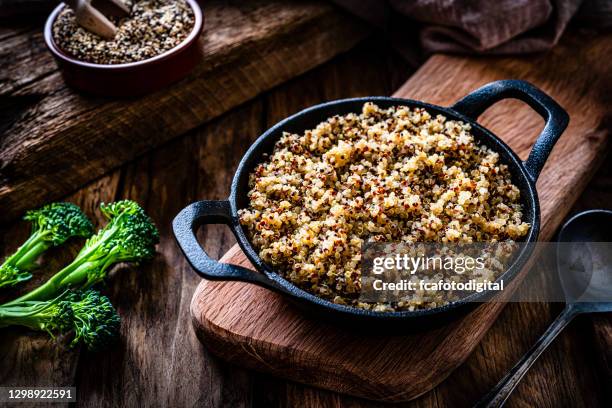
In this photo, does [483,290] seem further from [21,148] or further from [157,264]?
[21,148]

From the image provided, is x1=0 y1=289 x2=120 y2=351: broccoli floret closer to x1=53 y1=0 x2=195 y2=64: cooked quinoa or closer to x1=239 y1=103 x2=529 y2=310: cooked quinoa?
x1=239 y1=103 x2=529 y2=310: cooked quinoa

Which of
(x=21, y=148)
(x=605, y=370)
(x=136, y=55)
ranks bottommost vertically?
(x=605, y=370)

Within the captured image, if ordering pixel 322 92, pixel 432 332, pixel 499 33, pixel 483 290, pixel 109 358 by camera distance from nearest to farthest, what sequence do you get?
pixel 483 290 < pixel 432 332 < pixel 109 358 < pixel 499 33 < pixel 322 92

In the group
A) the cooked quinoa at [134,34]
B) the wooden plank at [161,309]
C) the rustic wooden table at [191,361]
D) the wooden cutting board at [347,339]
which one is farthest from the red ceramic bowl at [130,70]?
the wooden cutting board at [347,339]

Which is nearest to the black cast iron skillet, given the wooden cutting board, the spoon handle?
the wooden cutting board

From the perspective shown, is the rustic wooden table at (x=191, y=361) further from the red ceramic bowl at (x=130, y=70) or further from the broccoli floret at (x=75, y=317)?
the red ceramic bowl at (x=130, y=70)

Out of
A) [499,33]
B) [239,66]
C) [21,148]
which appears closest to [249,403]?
[21,148]

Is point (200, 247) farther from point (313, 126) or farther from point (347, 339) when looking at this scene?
point (313, 126)

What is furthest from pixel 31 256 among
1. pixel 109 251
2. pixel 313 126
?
pixel 313 126
